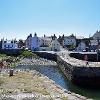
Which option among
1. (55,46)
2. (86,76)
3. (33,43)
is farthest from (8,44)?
(86,76)

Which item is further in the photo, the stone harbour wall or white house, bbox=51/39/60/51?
white house, bbox=51/39/60/51

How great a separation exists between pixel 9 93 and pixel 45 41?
133 m

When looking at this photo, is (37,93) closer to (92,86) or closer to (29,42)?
(92,86)

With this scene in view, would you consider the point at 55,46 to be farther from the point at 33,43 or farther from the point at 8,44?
the point at 8,44

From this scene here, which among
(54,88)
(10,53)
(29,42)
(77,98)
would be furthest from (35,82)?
(29,42)

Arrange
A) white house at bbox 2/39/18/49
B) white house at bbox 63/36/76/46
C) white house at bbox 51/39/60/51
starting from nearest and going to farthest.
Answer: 1. white house at bbox 51/39/60/51
2. white house at bbox 2/39/18/49
3. white house at bbox 63/36/76/46

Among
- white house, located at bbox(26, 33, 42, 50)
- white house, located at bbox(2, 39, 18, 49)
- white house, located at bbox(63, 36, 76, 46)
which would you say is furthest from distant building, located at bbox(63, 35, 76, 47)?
white house, located at bbox(2, 39, 18, 49)

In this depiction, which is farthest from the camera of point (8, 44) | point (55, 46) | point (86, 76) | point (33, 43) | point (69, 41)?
point (69, 41)

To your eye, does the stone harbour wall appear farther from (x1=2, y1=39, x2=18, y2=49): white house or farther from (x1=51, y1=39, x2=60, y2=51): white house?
(x1=2, y1=39, x2=18, y2=49): white house

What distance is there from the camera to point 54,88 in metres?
33.3

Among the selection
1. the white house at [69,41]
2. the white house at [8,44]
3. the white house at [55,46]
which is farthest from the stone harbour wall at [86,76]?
the white house at [69,41]

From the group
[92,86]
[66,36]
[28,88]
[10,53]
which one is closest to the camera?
[28,88]

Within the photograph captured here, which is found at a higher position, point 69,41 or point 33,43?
point 69,41

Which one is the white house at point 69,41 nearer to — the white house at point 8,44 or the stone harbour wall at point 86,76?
the white house at point 8,44
